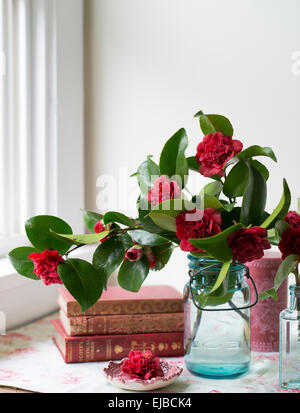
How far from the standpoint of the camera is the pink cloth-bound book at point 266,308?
1.01 m

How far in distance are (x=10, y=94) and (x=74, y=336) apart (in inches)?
25.3

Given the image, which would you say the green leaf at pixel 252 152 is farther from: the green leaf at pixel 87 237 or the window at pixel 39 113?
the window at pixel 39 113

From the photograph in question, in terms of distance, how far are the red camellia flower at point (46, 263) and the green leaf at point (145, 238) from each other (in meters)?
0.11

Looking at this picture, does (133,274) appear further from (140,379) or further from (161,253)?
(140,379)

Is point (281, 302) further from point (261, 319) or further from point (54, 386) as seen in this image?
point (54, 386)

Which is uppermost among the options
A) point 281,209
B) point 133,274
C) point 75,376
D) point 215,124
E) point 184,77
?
point 184,77

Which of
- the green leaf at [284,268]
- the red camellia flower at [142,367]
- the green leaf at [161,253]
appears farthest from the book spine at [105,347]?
the green leaf at [284,268]

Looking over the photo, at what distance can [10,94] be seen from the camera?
1.29 metres

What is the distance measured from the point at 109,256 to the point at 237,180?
22 centimetres

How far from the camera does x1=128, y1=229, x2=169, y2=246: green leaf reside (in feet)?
2.45

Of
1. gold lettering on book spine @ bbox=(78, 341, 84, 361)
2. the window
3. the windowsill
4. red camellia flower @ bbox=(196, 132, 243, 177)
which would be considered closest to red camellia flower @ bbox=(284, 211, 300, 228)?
red camellia flower @ bbox=(196, 132, 243, 177)

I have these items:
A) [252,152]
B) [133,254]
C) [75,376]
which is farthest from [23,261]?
[252,152]

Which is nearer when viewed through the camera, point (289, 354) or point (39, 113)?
point (289, 354)

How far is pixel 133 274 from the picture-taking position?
777 millimetres
